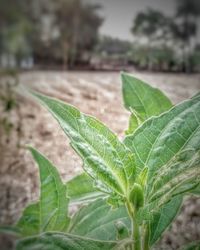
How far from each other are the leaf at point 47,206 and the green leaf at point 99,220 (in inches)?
0.9

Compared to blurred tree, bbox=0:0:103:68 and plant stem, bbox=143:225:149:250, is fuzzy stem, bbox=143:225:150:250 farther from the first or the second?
blurred tree, bbox=0:0:103:68

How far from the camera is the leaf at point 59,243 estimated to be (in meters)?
0.27

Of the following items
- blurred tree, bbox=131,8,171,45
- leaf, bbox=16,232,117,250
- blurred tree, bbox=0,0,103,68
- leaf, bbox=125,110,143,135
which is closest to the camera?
leaf, bbox=16,232,117,250

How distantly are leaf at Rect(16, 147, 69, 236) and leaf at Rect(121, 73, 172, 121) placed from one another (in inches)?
4.2

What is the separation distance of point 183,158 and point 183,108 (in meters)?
0.04

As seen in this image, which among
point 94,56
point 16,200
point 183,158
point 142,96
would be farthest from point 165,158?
point 94,56

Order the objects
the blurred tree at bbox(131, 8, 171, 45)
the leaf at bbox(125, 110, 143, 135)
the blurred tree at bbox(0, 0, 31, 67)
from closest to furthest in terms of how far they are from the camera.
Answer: the leaf at bbox(125, 110, 143, 135), the blurred tree at bbox(131, 8, 171, 45), the blurred tree at bbox(0, 0, 31, 67)

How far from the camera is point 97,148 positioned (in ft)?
1.02

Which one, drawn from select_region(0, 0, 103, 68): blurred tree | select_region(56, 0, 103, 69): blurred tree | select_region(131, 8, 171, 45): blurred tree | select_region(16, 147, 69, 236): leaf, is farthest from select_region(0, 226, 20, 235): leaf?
select_region(56, 0, 103, 69): blurred tree

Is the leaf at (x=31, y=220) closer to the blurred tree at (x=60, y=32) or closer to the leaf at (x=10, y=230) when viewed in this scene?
the leaf at (x=10, y=230)

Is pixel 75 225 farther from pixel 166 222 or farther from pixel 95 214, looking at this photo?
pixel 166 222

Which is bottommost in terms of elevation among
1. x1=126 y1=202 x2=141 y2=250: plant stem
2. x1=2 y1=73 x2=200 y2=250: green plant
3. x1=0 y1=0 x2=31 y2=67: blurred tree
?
x1=126 y1=202 x2=141 y2=250: plant stem

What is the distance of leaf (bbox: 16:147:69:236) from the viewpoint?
42cm

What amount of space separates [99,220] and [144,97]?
0.14 metres
